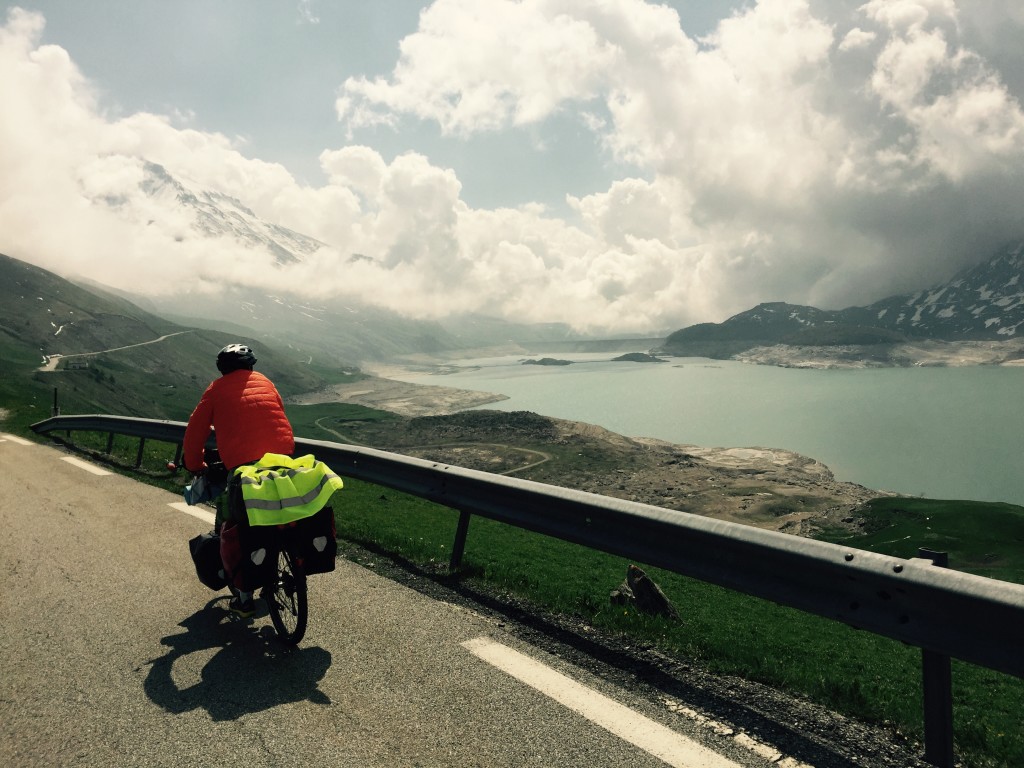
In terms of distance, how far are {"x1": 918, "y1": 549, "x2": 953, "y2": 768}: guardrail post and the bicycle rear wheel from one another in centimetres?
383

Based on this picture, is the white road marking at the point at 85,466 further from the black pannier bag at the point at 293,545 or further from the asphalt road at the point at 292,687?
the black pannier bag at the point at 293,545

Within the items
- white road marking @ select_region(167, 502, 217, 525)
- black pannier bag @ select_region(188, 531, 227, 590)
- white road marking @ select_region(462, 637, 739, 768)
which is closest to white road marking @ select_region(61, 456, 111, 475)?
white road marking @ select_region(167, 502, 217, 525)

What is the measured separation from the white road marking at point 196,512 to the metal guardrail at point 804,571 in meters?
3.83

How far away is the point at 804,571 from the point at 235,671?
3.78 m

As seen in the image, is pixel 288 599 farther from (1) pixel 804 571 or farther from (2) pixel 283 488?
(1) pixel 804 571

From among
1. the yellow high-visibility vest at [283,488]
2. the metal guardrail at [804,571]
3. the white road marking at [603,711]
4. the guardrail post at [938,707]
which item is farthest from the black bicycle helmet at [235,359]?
the guardrail post at [938,707]

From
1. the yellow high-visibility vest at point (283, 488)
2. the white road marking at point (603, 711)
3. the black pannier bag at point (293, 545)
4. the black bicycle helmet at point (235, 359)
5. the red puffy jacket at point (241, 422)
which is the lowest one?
the white road marking at point (603, 711)

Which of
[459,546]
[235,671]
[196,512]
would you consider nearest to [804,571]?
[459,546]

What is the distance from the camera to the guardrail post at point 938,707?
321cm

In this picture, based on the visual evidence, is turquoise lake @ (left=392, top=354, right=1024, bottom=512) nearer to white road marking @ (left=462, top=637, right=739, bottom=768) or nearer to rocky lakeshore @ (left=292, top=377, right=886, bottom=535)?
rocky lakeshore @ (left=292, top=377, right=886, bottom=535)

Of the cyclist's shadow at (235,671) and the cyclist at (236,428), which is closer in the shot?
the cyclist's shadow at (235,671)

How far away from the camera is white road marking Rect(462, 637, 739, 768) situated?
3.17 meters

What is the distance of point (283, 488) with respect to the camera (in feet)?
14.7

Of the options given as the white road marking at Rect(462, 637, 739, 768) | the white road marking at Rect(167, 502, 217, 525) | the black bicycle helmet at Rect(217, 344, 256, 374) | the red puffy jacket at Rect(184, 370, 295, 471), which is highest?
the black bicycle helmet at Rect(217, 344, 256, 374)
